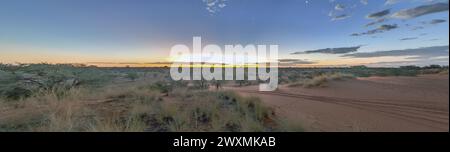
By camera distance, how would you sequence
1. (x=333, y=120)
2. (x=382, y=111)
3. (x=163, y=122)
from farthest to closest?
(x=382, y=111)
(x=333, y=120)
(x=163, y=122)

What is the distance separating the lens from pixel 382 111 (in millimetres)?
6426
